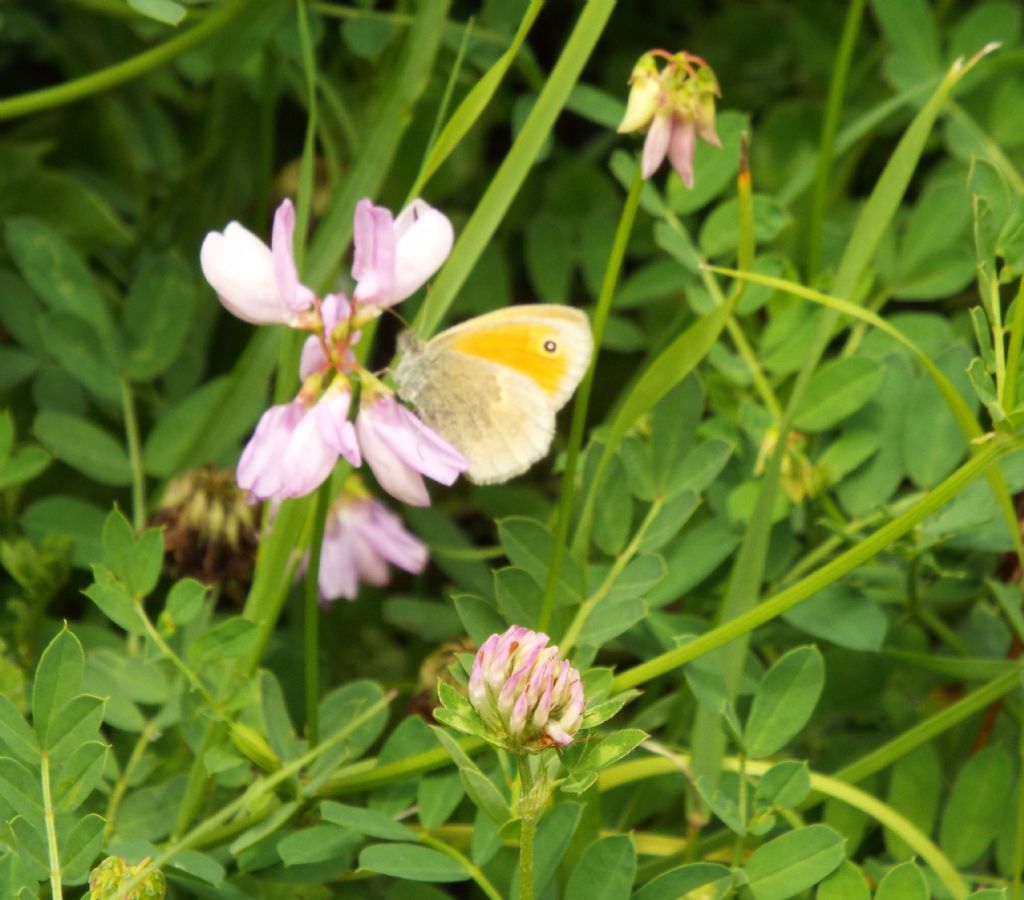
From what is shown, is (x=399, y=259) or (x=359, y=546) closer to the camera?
(x=399, y=259)

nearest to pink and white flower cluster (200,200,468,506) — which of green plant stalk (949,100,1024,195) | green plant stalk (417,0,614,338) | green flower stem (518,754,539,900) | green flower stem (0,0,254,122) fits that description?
green plant stalk (417,0,614,338)

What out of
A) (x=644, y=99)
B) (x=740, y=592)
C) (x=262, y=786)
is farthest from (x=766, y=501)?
(x=262, y=786)

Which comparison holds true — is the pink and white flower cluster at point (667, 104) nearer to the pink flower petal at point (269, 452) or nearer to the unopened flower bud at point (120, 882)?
the pink flower petal at point (269, 452)

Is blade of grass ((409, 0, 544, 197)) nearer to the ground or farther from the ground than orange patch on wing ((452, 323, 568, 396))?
farther from the ground

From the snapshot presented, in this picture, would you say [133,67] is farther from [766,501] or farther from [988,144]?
[988,144]

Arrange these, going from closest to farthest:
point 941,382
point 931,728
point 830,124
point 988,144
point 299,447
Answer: point 299,447, point 941,382, point 931,728, point 830,124, point 988,144

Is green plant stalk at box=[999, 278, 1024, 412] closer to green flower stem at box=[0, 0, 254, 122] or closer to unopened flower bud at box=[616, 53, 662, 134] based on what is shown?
unopened flower bud at box=[616, 53, 662, 134]

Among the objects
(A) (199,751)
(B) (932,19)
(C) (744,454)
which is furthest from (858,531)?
(B) (932,19)
